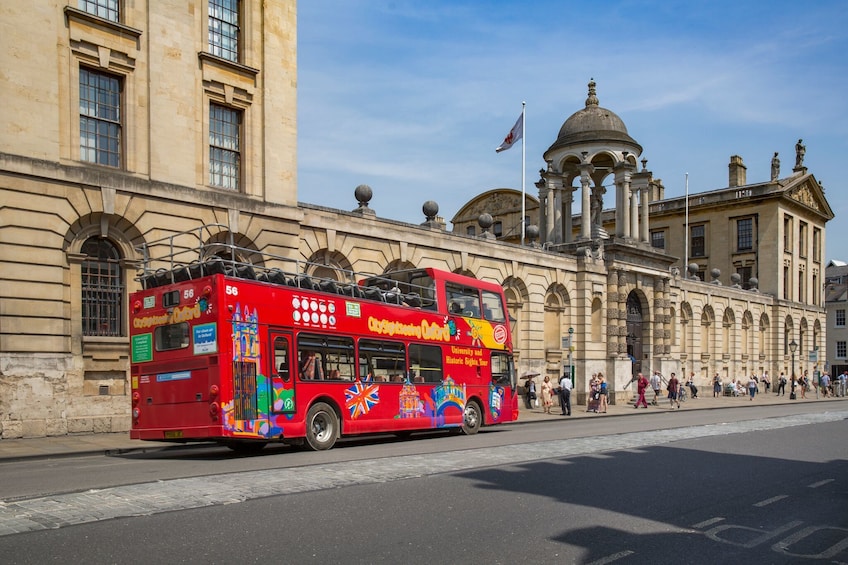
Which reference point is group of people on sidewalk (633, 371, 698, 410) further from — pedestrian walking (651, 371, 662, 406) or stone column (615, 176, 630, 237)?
stone column (615, 176, 630, 237)

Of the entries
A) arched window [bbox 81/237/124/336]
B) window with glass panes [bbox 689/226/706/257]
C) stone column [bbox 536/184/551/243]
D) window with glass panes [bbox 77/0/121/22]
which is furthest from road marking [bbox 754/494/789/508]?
window with glass panes [bbox 689/226/706/257]

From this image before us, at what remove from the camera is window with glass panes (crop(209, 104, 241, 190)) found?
78.9 ft

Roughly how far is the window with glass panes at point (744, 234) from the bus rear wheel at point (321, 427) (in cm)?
5592

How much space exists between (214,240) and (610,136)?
26023 mm

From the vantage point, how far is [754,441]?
19.3 m

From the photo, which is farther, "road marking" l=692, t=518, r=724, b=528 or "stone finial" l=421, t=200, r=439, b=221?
"stone finial" l=421, t=200, r=439, b=221

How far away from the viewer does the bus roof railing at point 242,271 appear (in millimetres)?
15898

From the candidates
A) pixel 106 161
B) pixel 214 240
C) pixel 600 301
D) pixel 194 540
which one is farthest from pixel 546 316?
pixel 194 540

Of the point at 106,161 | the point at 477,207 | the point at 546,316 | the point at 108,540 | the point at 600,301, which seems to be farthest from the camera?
the point at 477,207

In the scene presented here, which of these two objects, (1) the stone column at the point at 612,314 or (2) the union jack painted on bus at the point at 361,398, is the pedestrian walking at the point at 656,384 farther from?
(2) the union jack painted on bus at the point at 361,398

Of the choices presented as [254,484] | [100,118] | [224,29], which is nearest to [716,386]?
[224,29]

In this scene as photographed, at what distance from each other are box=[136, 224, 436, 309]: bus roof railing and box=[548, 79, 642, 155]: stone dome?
70.1 feet

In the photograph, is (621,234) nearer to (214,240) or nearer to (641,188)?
(641,188)

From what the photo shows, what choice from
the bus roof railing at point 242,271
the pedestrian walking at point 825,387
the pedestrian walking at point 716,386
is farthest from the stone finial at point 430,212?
the pedestrian walking at point 825,387
